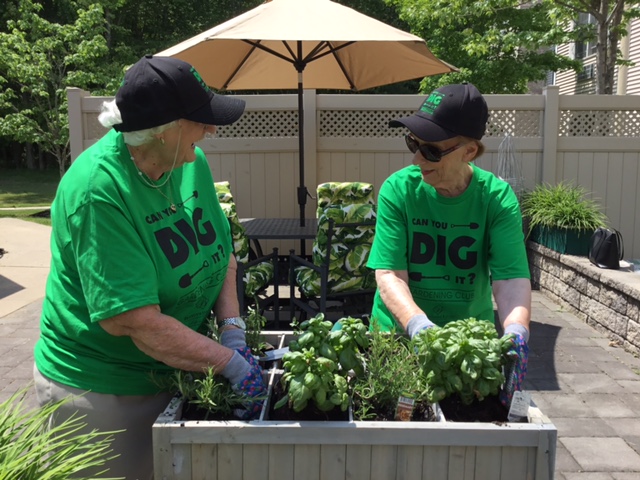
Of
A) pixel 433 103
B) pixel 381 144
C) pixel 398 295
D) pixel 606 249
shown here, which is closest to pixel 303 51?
pixel 381 144

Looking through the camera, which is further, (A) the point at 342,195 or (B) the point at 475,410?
(A) the point at 342,195

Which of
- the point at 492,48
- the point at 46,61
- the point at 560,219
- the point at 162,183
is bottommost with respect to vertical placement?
the point at 560,219

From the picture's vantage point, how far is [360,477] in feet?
4.83

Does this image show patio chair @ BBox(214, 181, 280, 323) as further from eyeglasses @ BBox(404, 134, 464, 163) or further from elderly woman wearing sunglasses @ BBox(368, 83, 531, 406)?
eyeglasses @ BBox(404, 134, 464, 163)

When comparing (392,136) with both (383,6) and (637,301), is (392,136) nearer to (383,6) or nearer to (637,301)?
(637,301)

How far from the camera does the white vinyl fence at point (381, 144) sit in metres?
7.70

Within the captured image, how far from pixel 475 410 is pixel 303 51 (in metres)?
6.00

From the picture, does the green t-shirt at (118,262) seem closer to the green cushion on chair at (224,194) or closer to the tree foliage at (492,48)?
the green cushion on chair at (224,194)

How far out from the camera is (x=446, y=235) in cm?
220

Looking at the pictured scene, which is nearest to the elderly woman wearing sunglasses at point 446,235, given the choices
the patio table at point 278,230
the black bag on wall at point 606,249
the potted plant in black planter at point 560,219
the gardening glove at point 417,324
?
the gardening glove at point 417,324

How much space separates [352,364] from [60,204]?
87 cm

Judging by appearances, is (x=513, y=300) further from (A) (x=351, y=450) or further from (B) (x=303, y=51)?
(B) (x=303, y=51)

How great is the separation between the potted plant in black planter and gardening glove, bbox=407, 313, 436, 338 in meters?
4.93

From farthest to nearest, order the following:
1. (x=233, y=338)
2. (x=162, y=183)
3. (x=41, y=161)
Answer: (x=41, y=161) < (x=233, y=338) < (x=162, y=183)
